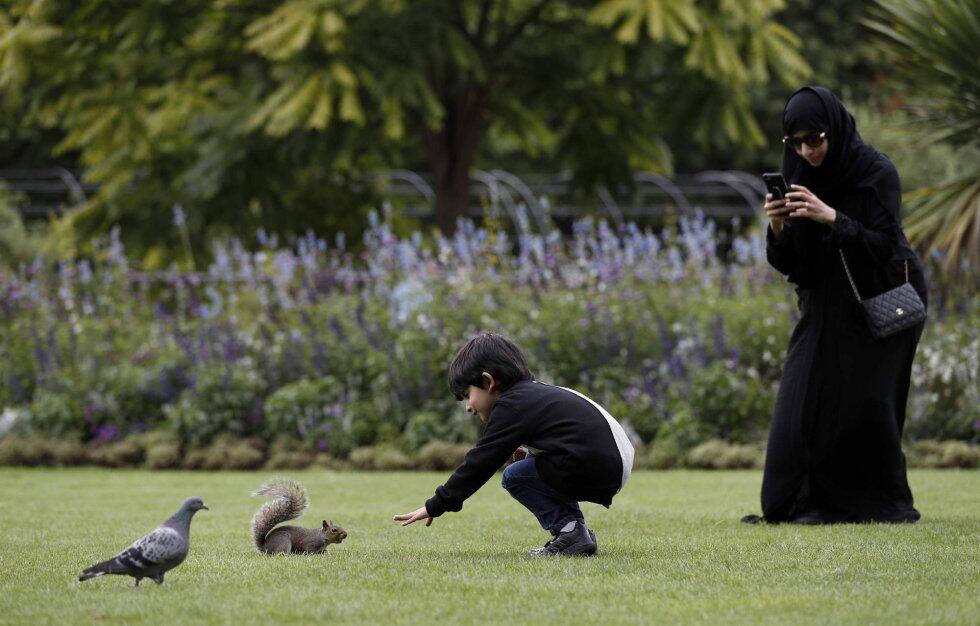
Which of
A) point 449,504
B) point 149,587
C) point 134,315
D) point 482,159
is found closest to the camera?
point 149,587

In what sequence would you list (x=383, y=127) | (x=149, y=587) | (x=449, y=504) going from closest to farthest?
(x=149, y=587), (x=449, y=504), (x=383, y=127)

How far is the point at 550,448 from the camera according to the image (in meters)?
5.10

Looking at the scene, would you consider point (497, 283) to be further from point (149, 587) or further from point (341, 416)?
point (149, 587)

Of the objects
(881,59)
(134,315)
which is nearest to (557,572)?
(134,315)

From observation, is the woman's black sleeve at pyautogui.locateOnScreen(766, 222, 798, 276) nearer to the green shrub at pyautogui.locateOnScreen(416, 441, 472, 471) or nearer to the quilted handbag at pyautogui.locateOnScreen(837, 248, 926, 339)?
the quilted handbag at pyautogui.locateOnScreen(837, 248, 926, 339)

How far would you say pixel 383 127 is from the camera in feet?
46.1

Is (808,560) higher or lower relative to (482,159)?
lower

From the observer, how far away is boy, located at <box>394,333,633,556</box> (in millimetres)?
5047

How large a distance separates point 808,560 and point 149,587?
237cm

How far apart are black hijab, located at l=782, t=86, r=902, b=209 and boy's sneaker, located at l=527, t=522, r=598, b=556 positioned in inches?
83.1

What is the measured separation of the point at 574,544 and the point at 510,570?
443 mm

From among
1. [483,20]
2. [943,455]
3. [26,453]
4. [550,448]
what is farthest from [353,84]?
[550,448]

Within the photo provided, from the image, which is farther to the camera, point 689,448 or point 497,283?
point 497,283

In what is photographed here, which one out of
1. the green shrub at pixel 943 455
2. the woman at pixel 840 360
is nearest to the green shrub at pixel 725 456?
the green shrub at pixel 943 455
